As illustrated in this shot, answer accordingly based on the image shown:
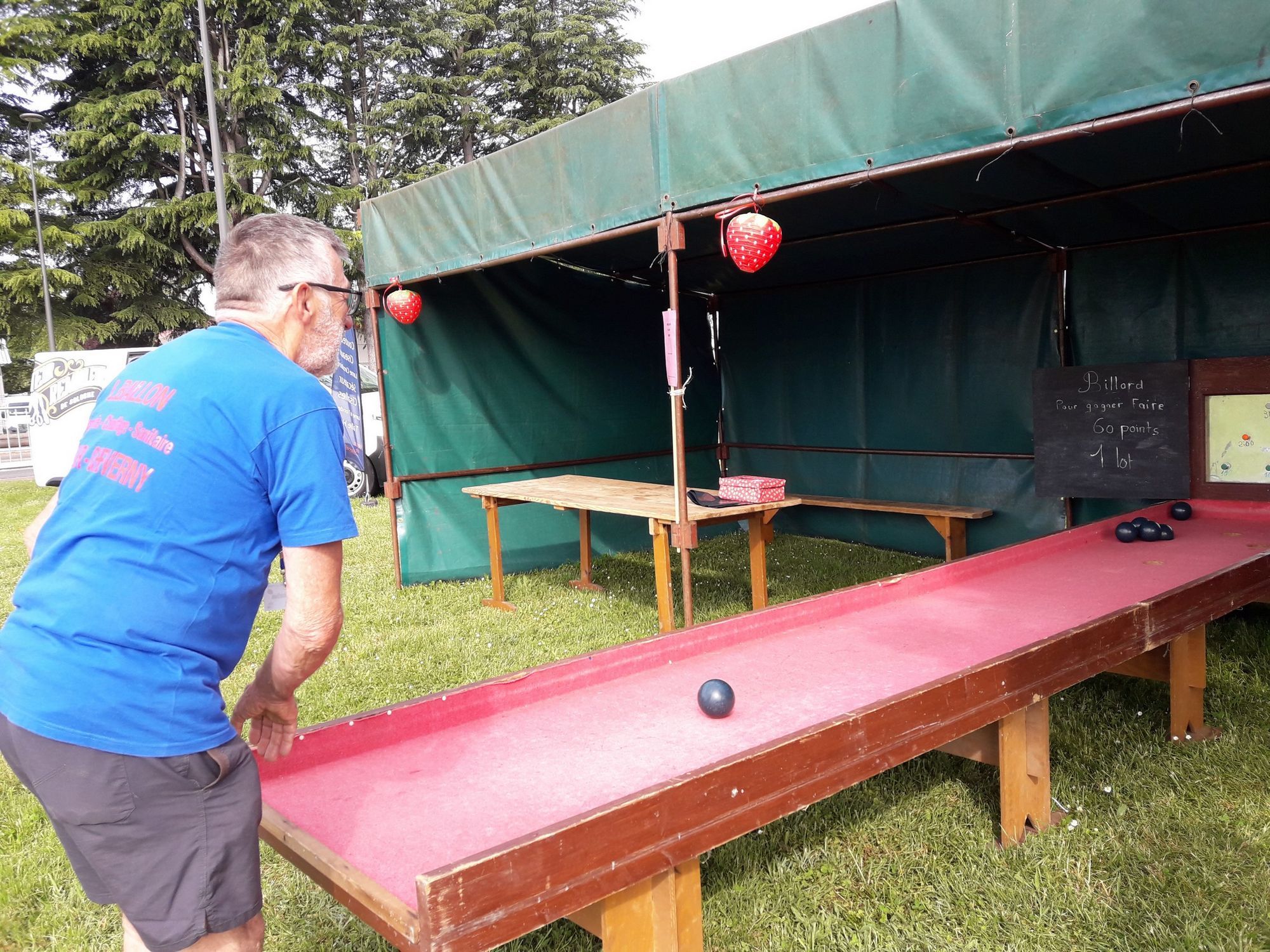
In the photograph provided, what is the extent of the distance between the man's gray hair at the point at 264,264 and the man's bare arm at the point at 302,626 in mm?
525

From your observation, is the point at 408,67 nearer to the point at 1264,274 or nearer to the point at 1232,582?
the point at 1264,274

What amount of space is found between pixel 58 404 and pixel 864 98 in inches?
539

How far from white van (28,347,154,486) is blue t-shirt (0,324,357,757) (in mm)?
13596

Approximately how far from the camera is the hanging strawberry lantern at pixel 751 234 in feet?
13.0

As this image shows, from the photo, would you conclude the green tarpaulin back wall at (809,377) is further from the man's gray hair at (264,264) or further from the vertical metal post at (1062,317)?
the man's gray hair at (264,264)

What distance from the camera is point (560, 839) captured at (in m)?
1.61

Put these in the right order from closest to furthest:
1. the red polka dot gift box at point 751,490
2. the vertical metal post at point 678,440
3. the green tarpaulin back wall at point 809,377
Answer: the vertical metal post at point 678,440 < the red polka dot gift box at point 751,490 < the green tarpaulin back wall at point 809,377

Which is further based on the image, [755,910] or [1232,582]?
[1232,582]

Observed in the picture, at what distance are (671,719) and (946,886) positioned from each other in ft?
3.50

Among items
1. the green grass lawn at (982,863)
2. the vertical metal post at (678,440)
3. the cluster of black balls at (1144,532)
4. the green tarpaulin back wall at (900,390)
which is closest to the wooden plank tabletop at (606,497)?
the vertical metal post at (678,440)

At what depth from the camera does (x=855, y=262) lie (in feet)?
23.6

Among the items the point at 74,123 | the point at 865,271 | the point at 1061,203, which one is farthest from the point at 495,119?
the point at 1061,203

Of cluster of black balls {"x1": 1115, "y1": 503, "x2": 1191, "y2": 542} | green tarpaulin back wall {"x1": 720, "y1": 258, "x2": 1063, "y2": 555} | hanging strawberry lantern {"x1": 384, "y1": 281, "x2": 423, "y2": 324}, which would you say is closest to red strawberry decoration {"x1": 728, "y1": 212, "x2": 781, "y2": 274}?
cluster of black balls {"x1": 1115, "y1": 503, "x2": 1191, "y2": 542}

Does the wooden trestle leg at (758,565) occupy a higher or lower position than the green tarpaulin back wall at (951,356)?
lower
